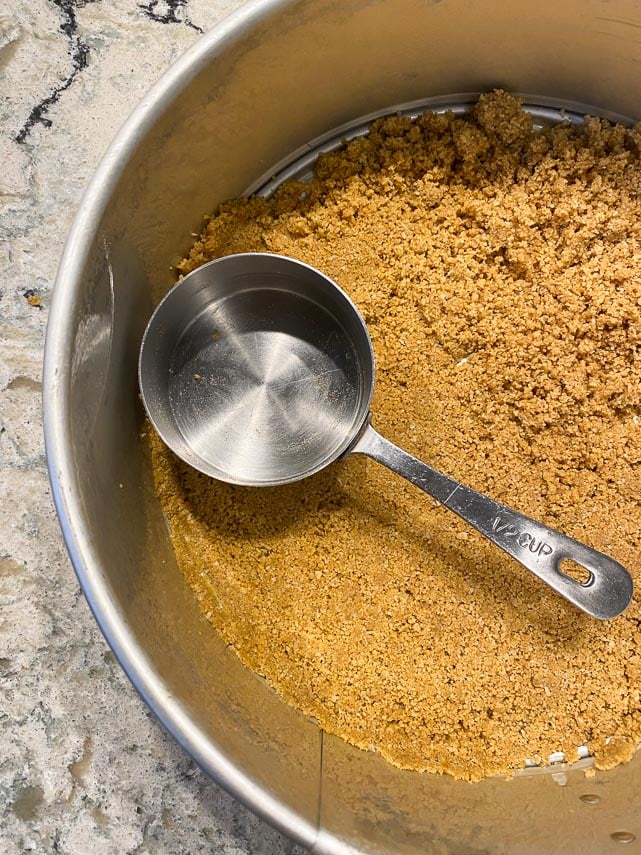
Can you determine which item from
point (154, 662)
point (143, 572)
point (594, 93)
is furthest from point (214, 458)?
point (594, 93)

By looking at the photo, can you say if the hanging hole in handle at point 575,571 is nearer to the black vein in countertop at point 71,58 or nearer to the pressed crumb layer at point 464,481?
the pressed crumb layer at point 464,481

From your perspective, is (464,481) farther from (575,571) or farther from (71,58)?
(71,58)

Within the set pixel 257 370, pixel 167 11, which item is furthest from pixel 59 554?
pixel 167 11

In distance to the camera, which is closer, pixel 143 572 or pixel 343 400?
pixel 143 572

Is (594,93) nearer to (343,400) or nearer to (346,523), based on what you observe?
(343,400)

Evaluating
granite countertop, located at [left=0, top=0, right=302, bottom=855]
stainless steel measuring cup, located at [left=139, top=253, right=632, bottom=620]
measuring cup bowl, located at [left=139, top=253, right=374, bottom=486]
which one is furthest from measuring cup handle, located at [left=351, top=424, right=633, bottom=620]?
granite countertop, located at [left=0, top=0, right=302, bottom=855]
